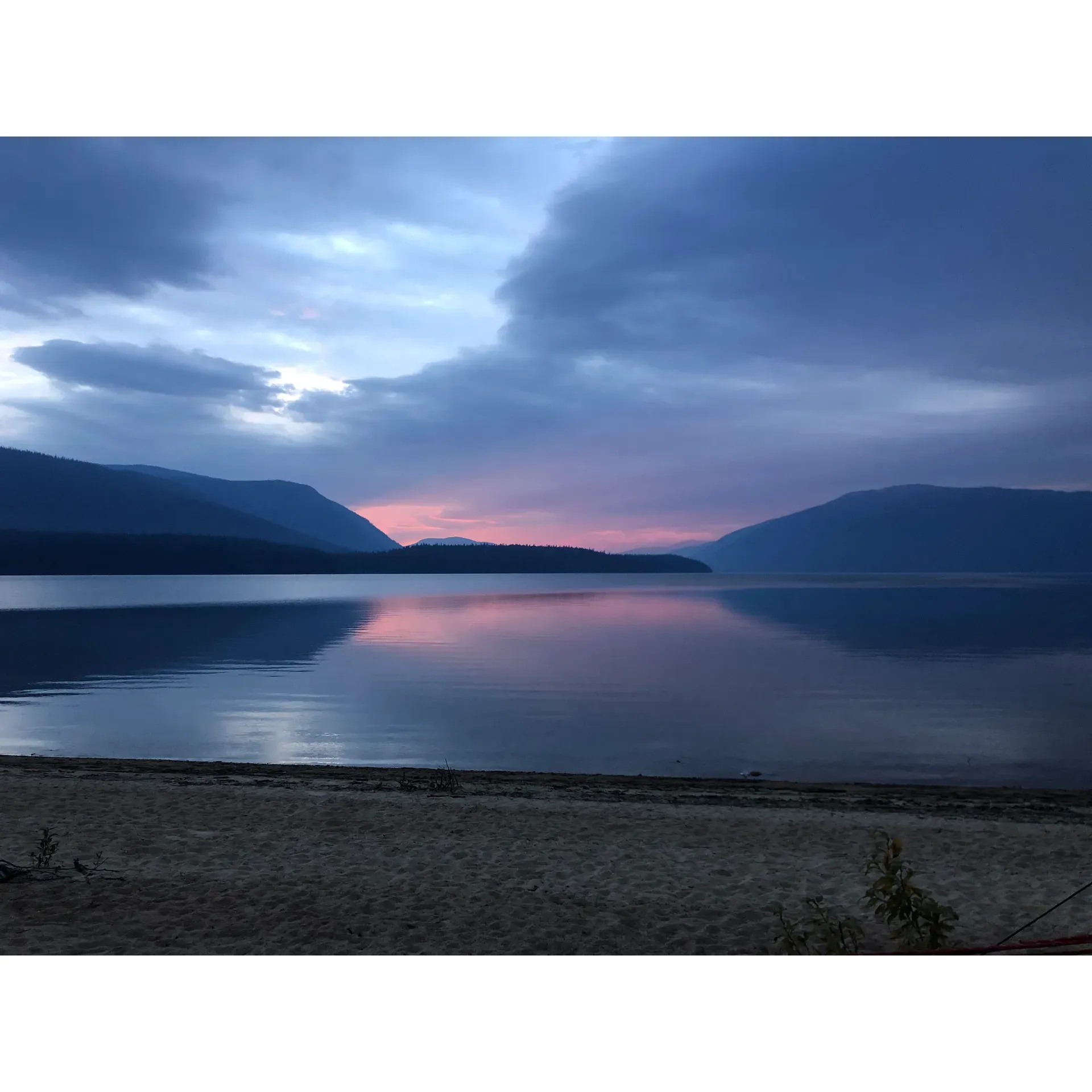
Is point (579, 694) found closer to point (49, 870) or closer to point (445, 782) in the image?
point (445, 782)

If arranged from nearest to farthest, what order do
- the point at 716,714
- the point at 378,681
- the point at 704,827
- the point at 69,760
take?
the point at 704,827 → the point at 69,760 → the point at 716,714 → the point at 378,681

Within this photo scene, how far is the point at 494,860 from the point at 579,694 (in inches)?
739

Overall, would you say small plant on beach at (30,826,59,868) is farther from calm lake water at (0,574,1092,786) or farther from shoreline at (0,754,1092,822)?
calm lake water at (0,574,1092,786)

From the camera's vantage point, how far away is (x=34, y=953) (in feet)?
21.1

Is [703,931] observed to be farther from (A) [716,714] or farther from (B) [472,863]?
(A) [716,714]

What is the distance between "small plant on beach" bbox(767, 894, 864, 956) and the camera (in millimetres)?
5402

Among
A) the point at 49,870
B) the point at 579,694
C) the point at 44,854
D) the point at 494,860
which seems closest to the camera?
the point at 49,870

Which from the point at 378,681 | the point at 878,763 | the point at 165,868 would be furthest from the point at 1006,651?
the point at 165,868

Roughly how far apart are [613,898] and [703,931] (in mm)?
1131

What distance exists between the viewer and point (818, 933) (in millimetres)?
7324

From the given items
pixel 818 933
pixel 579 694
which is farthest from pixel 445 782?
pixel 579 694

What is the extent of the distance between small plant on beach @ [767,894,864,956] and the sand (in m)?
0.34

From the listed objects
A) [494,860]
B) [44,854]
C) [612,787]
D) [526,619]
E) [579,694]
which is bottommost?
[579,694]

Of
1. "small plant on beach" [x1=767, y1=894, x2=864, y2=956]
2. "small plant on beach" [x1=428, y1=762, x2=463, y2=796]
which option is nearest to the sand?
"small plant on beach" [x1=428, y1=762, x2=463, y2=796]
